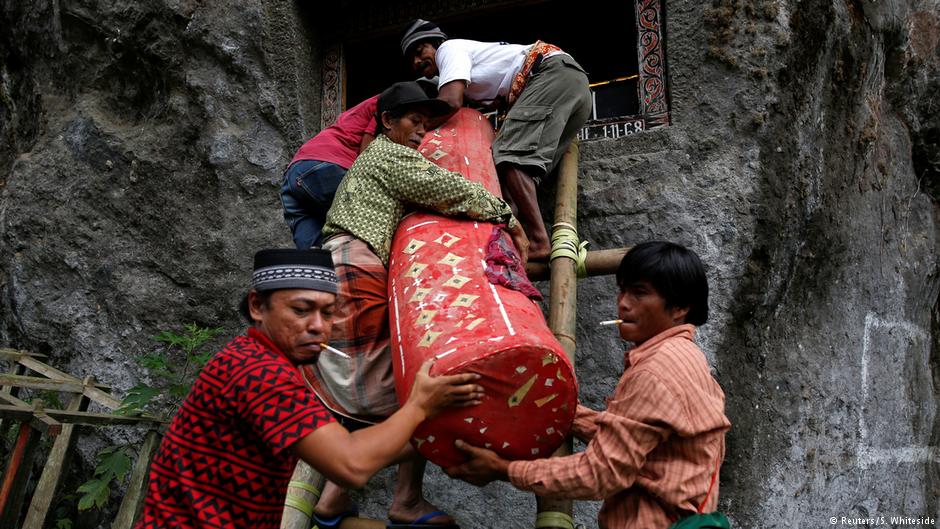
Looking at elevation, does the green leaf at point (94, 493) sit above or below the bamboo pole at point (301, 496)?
below

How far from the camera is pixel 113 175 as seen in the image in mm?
4664

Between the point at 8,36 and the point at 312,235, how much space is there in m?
3.79

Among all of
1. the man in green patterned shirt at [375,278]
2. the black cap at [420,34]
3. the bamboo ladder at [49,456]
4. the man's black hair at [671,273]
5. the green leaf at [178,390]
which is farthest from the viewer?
the green leaf at [178,390]

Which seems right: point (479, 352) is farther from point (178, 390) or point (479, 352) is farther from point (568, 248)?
point (178, 390)

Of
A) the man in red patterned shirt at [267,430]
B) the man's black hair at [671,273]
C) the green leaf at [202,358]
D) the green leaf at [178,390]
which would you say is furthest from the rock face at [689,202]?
the man in red patterned shirt at [267,430]

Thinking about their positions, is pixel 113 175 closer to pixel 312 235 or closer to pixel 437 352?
pixel 312 235

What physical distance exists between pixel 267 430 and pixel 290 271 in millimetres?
468

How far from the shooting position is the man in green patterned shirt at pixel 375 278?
8.95ft

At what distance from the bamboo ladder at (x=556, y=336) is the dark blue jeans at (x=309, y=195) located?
0.94 m

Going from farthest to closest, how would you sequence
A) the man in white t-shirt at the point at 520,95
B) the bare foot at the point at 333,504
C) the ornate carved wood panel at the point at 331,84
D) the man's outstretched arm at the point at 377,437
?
the ornate carved wood panel at the point at 331,84 < the man in white t-shirt at the point at 520,95 < the bare foot at the point at 333,504 < the man's outstretched arm at the point at 377,437

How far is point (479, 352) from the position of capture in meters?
2.11

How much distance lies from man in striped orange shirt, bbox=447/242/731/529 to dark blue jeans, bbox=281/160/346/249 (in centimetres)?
149

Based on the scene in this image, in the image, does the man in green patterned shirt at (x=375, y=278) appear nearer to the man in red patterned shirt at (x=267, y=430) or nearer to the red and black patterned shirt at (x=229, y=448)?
the man in red patterned shirt at (x=267, y=430)

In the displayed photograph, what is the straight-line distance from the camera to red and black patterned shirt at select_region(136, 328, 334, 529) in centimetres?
189
